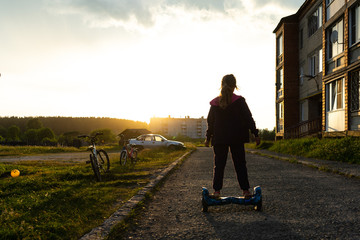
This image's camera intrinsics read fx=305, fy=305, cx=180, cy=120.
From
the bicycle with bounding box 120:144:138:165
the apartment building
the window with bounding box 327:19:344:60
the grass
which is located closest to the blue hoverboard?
the grass

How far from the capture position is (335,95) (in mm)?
15594

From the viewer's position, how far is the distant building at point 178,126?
113625 millimetres

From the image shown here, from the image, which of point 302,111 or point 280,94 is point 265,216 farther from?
point 280,94

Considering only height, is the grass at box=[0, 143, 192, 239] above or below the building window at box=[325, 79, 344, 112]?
below

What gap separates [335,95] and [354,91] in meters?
1.95

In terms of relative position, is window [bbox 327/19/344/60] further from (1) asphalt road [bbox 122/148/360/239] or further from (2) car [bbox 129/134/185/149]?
(2) car [bbox 129/134/185/149]

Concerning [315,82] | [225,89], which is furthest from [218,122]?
[315,82]

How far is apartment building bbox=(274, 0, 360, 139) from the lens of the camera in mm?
13891

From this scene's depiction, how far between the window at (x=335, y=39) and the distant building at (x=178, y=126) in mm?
95192

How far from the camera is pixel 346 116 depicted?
1397 cm

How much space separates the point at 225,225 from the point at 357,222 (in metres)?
1.46

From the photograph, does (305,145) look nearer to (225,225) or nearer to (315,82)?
(315,82)

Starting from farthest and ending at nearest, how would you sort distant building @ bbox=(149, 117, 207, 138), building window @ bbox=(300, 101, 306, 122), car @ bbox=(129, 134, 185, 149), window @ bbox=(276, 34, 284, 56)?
distant building @ bbox=(149, 117, 207, 138)
window @ bbox=(276, 34, 284, 56)
car @ bbox=(129, 134, 185, 149)
building window @ bbox=(300, 101, 306, 122)

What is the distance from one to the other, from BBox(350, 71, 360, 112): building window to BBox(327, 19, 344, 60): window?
1.92 metres
